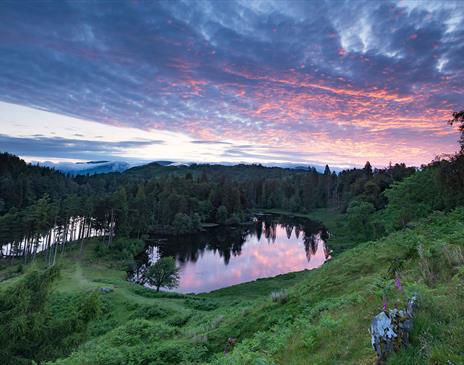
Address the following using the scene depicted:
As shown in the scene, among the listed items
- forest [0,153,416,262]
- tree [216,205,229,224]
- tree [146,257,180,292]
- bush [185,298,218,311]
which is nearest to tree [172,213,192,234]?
forest [0,153,416,262]

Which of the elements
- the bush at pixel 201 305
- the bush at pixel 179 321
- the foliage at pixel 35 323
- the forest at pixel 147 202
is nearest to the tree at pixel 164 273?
the bush at pixel 201 305

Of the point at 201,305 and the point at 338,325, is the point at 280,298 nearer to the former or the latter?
the point at 338,325

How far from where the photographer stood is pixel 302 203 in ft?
509

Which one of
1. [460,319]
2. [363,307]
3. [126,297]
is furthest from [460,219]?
[126,297]

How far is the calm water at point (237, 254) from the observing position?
5369 cm

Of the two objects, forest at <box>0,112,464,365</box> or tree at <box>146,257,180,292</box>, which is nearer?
forest at <box>0,112,464,365</box>

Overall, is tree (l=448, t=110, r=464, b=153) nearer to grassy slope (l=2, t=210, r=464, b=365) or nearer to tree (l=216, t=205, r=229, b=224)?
grassy slope (l=2, t=210, r=464, b=365)

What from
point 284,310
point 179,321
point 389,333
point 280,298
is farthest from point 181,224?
point 389,333

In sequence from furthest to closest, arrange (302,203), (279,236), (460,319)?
(302,203) < (279,236) < (460,319)

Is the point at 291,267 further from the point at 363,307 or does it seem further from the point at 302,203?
the point at 302,203

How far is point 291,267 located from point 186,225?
141ft

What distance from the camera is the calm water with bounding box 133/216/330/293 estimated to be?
53.7 m

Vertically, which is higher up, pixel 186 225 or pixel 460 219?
pixel 460 219

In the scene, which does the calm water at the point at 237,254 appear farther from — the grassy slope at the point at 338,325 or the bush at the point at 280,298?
the bush at the point at 280,298
